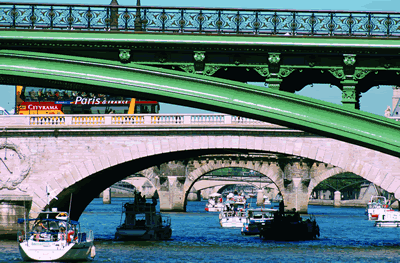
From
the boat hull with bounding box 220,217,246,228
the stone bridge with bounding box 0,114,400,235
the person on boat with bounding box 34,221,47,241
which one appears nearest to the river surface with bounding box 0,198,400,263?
the person on boat with bounding box 34,221,47,241

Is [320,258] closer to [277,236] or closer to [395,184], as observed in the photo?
[395,184]

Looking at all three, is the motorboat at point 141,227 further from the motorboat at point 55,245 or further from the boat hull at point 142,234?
the motorboat at point 55,245

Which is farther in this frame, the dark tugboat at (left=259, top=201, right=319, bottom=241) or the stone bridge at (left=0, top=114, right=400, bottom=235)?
the dark tugboat at (left=259, top=201, right=319, bottom=241)

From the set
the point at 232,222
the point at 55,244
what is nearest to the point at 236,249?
the point at 55,244

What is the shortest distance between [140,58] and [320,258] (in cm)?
2225

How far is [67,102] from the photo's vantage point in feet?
177

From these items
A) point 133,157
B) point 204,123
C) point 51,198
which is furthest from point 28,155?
point 204,123

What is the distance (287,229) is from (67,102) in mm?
17929

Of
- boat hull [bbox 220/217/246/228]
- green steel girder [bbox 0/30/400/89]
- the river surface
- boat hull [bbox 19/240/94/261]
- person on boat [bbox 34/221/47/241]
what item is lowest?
the river surface

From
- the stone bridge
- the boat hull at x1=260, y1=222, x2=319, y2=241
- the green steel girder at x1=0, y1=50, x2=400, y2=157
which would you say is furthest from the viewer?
the boat hull at x1=260, y1=222, x2=319, y2=241

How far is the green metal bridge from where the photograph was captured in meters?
15.4

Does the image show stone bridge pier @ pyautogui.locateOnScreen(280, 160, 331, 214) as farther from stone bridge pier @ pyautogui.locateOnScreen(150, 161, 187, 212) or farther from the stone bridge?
the stone bridge

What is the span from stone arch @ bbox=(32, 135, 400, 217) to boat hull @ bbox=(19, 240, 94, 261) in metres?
9.20

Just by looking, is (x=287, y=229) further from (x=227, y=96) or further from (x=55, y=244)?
(x=227, y=96)
